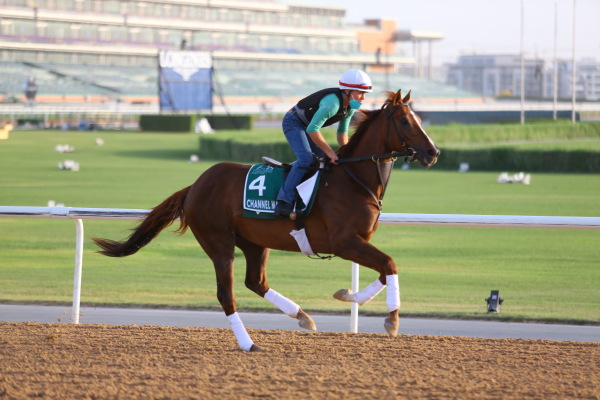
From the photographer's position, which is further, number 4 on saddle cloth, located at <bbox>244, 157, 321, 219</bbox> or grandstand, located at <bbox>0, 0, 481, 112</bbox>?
grandstand, located at <bbox>0, 0, 481, 112</bbox>

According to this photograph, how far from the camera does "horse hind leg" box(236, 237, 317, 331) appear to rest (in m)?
6.13

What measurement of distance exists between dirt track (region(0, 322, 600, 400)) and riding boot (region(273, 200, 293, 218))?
0.83 m

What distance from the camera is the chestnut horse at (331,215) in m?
5.65

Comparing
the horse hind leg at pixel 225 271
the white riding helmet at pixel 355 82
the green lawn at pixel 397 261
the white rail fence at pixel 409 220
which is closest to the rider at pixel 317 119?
the white riding helmet at pixel 355 82

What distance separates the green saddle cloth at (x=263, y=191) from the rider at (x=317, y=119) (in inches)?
3.1

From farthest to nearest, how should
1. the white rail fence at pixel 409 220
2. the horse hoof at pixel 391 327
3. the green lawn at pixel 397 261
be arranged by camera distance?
1. the green lawn at pixel 397 261
2. the white rail fence at pixel 409 220
3. the horse hoof at pixel 391 327

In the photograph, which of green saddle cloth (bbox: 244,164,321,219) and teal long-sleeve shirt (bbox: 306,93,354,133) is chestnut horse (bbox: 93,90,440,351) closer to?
green saddle cloth (bbox: 244,164,321,219)

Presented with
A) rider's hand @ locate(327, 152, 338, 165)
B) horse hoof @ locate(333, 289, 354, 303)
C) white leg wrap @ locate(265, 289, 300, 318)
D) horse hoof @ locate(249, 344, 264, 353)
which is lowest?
horse hoof @ locate(249, 344, 264, 353)

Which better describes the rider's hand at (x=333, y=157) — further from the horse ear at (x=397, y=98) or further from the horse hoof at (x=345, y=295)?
the horse hoof at (x=345, y=295)

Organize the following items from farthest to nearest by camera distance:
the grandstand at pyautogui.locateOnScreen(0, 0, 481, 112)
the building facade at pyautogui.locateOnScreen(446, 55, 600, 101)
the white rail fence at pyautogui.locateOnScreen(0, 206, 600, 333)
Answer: the building facade at pyautogui.locateOnScreen(446, 55, 600, 101) → the grandstand at pyautogui.locateOnScreen(0, 0, 481, 112) → the white rail fence at pyautogui.locateOnScreen(0, 206, 600, 333)

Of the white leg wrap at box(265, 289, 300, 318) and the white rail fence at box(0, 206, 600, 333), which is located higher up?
the white rail fence at box(0, 206, 600, 333)

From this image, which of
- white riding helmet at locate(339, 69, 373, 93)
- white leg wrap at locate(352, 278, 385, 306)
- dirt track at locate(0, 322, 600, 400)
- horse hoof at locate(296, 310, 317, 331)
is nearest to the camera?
dirt track at locate(0, 322, 600, 400)

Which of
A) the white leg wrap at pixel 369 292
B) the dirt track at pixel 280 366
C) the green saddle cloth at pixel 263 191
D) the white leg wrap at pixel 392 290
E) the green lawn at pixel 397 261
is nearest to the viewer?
the dirt track at pixel 280 366

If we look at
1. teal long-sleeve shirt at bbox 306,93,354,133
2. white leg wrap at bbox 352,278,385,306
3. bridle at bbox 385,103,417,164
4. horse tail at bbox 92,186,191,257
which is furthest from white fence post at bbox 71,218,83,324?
bridle at bbox 385,103,417,164
